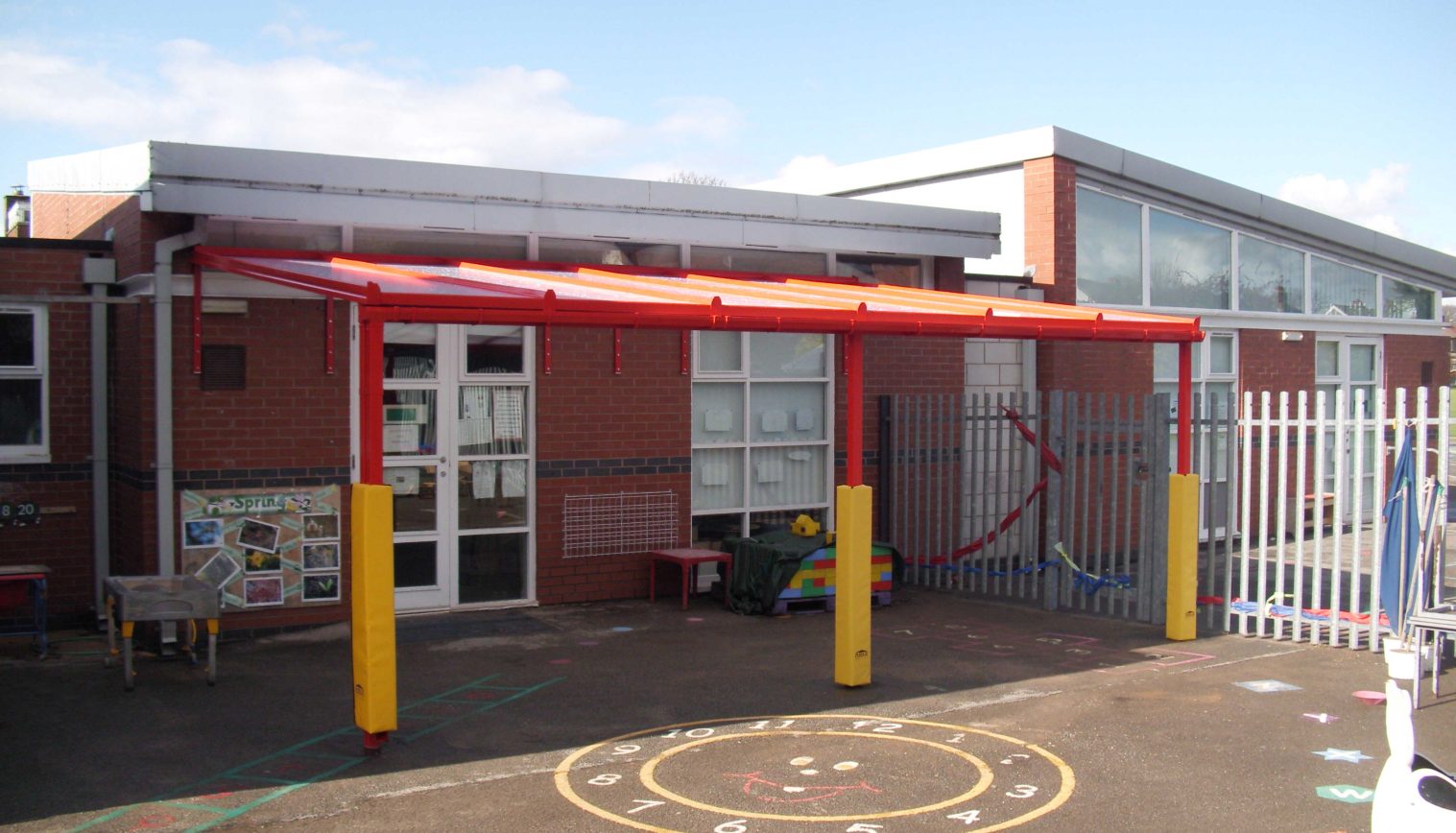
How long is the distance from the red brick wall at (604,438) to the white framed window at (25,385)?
394 cm

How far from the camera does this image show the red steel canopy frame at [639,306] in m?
6.81

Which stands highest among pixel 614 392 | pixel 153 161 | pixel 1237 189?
pixel 1237 189

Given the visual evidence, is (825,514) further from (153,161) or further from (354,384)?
(153,161)

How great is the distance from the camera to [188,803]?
19.7 feet

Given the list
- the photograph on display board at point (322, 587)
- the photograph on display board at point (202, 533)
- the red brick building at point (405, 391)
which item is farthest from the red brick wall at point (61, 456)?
the photograph on display board at point (322, 587)

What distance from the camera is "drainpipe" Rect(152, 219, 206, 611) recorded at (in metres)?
9.47

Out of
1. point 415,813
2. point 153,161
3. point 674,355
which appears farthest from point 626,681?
point 153,161

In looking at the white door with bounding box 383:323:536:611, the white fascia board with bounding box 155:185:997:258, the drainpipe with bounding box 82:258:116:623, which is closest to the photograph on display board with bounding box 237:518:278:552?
the white door with bounding box 383:323:536:611

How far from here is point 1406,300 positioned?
1866cm

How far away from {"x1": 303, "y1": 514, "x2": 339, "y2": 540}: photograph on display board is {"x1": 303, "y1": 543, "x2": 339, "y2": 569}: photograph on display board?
62 mm

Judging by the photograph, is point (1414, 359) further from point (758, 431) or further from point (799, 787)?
point (799, 787)

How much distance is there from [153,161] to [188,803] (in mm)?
5202

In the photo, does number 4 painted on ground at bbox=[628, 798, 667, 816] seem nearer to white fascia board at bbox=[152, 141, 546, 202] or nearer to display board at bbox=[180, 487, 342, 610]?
display board at bbox=[180, 487, 342, 610]

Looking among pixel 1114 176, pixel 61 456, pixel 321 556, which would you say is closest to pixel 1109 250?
pixel 1114 176
